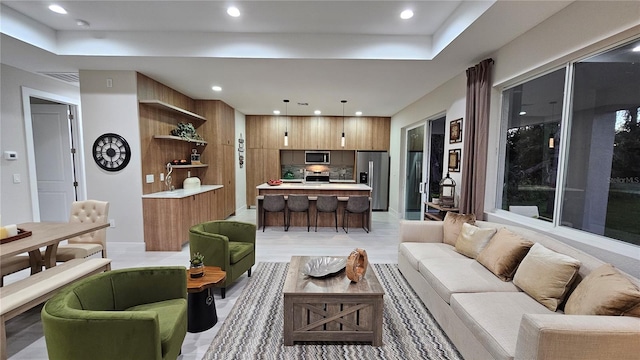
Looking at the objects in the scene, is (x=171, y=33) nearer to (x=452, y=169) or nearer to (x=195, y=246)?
(x=195, y=246)

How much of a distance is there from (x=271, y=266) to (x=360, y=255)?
1776 mm

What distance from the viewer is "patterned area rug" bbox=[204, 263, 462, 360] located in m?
1.91

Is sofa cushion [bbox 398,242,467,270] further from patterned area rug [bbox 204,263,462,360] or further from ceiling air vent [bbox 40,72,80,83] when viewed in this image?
ceiling air vent [bbox 40,72,80,83]

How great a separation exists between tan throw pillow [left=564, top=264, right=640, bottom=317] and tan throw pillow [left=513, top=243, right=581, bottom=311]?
85 mm

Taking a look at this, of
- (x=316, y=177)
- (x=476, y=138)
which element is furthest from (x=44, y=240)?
(x=316, y=177)

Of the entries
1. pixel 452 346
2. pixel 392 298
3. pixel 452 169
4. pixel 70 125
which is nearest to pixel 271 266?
pixel 392 298

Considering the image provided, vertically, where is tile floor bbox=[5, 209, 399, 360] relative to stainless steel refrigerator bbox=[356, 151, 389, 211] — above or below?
below

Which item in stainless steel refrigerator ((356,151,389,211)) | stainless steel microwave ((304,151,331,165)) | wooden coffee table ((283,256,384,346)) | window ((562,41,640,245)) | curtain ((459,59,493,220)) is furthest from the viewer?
stainless steel microwave ((304,151,331,165))

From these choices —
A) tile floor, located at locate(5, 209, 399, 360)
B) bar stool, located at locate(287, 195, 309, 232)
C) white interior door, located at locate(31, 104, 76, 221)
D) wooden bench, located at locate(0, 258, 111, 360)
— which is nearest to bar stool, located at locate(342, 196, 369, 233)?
tile floor, located at locate(5, 209, 399, 360)

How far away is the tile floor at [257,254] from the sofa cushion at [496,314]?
1891 mm

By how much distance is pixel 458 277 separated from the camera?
2.15 metres

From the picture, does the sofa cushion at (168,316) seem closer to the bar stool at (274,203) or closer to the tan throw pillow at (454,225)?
the tan throw pillow at (454,225)

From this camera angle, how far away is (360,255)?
2139 mm

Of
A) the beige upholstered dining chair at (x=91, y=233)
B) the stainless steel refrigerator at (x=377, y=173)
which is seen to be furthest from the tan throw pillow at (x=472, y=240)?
the stainless steel refrigerator at (x=377, y=173)
